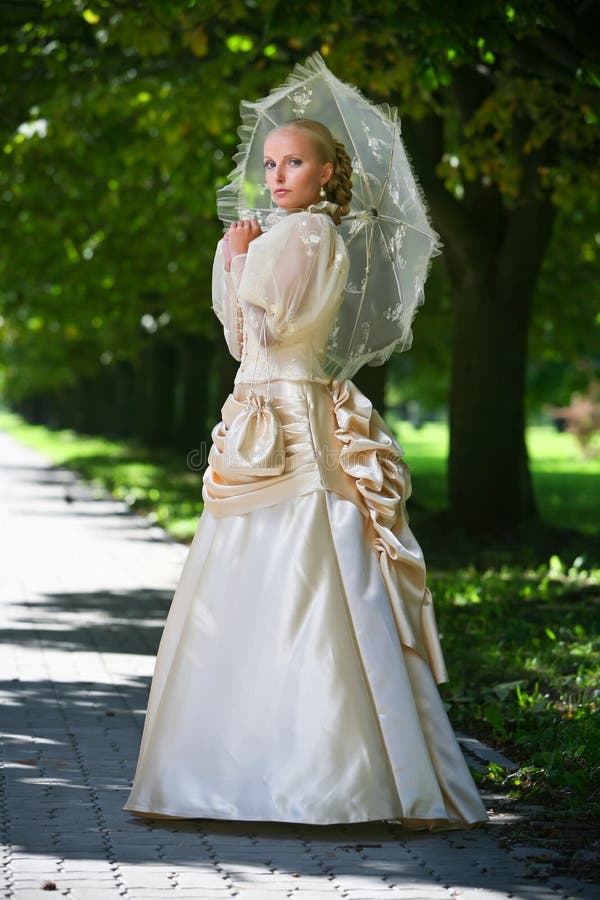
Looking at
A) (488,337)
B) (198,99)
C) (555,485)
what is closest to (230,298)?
(198,99)

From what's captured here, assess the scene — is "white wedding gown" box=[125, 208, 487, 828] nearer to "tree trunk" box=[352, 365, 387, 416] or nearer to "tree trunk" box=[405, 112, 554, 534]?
"tree trunk" box=[405, 112, 554, 534]

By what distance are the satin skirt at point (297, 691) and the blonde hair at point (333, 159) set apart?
1.03 m

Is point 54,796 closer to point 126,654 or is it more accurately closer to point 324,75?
point 324,75

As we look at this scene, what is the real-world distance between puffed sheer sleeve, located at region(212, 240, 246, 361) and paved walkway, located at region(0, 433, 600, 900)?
1.70 meters

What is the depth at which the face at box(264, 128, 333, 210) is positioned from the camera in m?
5.34

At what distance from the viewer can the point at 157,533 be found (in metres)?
16.8

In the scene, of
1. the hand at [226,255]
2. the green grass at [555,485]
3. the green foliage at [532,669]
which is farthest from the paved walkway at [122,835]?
the green grass at [555,485]

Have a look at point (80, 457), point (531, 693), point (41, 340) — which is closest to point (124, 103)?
point (531, 693)

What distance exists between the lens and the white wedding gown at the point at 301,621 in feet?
16.2

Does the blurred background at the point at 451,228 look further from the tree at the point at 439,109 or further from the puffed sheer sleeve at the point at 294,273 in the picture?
the puffed sheer sleeve at the point at 294,273

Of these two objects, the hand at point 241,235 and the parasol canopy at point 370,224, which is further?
the parasol canopy at point 370,224

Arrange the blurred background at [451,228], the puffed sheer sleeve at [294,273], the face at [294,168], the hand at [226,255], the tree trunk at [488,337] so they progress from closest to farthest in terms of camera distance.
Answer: the puffed sheer sleeve at [294,273]
the face at [294,168]
the hand at [226,255]
the blurred background at [451,228]
the tree trunk at [488,337]

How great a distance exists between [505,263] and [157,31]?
4.50 m

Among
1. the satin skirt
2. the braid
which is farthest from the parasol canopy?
the satin skirt
